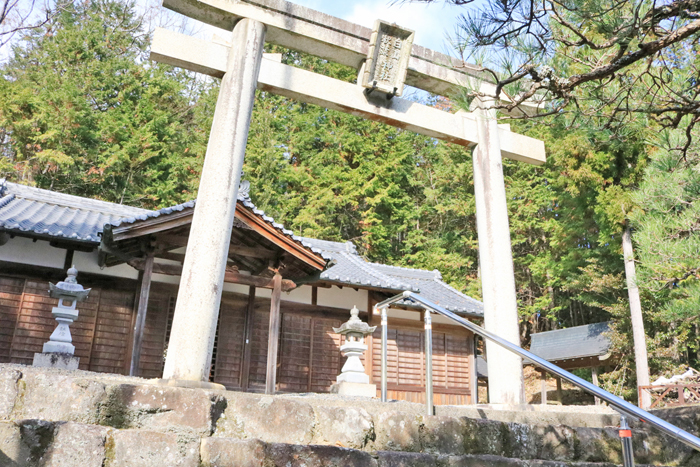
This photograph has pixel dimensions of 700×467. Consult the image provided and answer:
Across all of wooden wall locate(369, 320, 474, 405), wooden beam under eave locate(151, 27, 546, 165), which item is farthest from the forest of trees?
wooden beam under eave locate(151, 27, 546, 165)

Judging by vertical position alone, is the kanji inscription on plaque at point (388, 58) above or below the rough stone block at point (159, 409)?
above

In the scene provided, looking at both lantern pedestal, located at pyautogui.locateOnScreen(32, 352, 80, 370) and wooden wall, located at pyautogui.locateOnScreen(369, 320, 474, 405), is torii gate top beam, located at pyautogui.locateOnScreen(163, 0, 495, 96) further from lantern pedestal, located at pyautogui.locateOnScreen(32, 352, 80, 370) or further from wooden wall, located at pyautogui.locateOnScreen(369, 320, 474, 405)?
wooden wall, located at pyautogui.locateOnScreen(369, 320, 474, 405)

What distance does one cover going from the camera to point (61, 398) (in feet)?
9.84

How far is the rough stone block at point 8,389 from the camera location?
294 cm

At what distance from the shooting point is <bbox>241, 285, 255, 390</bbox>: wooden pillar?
984 centimetres

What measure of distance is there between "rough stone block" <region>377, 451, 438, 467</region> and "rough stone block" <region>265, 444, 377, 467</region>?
70 millimetres

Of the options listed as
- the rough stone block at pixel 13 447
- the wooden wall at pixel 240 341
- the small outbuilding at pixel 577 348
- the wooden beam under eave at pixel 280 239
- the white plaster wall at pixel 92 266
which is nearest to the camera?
the rough stone block at pixel 13 447

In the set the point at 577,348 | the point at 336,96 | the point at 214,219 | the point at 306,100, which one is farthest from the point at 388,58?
the point at 577,348

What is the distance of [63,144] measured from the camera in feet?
61.7

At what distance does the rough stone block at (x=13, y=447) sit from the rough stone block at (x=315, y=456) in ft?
3.71

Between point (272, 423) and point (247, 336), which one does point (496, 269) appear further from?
point (247, 336)

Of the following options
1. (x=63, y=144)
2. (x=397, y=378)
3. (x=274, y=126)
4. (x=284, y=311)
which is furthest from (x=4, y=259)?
(x=274, y=126)

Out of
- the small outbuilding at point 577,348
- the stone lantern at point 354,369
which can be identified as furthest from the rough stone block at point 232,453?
the small outbuilding at point 577,348

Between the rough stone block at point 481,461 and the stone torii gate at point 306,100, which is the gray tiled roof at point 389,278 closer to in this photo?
the stone torii gate at point 306,100
